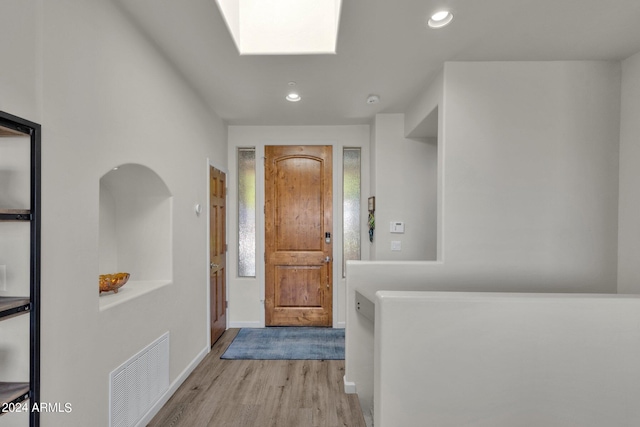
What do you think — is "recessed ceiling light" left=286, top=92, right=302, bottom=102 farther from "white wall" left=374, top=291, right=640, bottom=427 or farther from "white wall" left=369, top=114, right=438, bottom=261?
"white wall" left=374, top=291, right=640, bottom=427

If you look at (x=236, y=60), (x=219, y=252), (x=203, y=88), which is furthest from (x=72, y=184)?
(x=219, y=252)

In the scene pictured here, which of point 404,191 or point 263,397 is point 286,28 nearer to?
point 404,191

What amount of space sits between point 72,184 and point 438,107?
7.89 feet

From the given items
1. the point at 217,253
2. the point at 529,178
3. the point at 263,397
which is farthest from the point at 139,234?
the point at 529,178

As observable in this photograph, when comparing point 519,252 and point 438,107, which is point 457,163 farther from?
point 519,252

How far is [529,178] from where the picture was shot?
227 centimetres

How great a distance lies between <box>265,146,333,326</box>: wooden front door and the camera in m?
3.80

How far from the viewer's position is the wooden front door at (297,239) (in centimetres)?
380

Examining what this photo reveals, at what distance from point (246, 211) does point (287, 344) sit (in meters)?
1.66

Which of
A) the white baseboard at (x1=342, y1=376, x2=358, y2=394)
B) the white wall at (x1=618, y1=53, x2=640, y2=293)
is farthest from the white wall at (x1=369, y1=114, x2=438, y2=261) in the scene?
the white wall at (x1=618, y1=53, x2=640, y2=293)

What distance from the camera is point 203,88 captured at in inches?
107

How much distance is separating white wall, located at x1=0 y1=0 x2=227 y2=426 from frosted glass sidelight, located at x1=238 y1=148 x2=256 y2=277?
1606mm

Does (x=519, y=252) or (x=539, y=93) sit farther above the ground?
(x=539, y=93)

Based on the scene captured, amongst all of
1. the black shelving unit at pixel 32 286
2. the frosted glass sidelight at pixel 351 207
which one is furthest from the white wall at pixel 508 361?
the frosted glass sidelight at pixel 351 207
